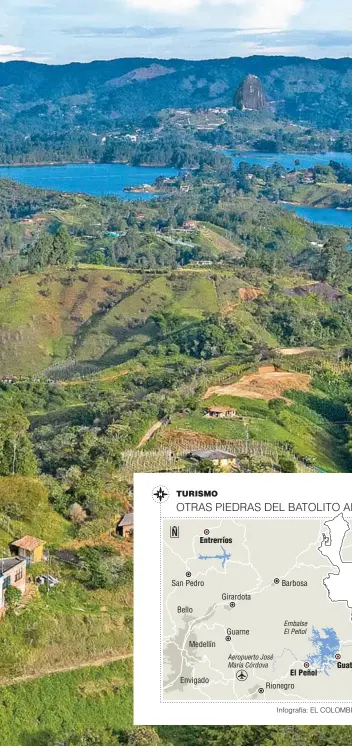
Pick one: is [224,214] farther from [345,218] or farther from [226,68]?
[226,68]

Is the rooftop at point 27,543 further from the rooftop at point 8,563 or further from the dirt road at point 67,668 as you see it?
the dirt road at point 67,668

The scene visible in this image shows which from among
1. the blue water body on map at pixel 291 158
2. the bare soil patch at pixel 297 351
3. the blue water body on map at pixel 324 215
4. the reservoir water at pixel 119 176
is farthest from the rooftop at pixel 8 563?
the blue water body on map at pixel 291 158

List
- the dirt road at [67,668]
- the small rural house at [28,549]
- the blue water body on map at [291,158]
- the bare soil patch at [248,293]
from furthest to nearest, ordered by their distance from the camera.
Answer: the blue water body on map at [291,158] < the bare soil patch at [248,293] < the small rural house at [28,549] < the dirt road at [67,668]

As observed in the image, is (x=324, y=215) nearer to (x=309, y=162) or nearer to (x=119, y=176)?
(x=119, y=176)

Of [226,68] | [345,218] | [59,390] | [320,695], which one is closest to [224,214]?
[345,218]

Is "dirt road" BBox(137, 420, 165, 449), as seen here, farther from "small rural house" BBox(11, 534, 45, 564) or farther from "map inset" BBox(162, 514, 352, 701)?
"map inset" BBox(162, 514, 352, 701)

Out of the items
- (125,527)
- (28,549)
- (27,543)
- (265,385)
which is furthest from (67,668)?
(265,385)

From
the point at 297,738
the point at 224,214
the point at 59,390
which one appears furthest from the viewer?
the point at 224,214
